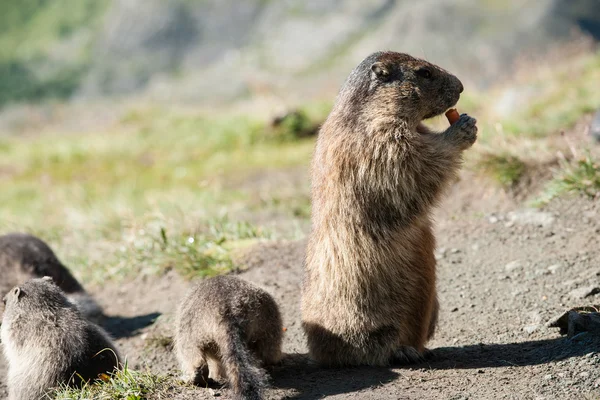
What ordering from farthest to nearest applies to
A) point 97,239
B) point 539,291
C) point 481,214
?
point 97,239 → point 481,214 → point 539,291

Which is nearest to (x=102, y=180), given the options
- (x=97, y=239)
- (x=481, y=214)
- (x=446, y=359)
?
(x=97, y=239)

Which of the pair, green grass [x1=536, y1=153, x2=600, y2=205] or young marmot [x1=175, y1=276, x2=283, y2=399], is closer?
young marmot [x1=175, y1=276, x2=283, y2=399]

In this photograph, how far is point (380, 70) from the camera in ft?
17.6

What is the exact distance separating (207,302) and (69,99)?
4329cm

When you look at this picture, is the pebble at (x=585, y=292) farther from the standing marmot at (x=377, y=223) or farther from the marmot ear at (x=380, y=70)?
the marmot ear at (x=380, y=70)

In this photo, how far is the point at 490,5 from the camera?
35375mm

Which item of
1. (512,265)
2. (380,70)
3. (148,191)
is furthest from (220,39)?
(380,70)

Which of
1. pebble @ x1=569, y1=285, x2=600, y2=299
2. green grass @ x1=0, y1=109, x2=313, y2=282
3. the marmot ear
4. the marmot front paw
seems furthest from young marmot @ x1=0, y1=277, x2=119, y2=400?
pebble @ x1=569, y1=285, x2=600, y2=299

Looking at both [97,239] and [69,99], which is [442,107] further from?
[69,99]

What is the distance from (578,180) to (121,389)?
4.90 metres

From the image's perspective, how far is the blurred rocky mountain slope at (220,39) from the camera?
34.2 metres

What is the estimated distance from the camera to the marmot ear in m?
5.34

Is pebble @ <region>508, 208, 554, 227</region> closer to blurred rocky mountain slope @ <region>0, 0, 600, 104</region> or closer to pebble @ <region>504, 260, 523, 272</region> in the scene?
pebble @ <region>504, 260, 523, 272</region>

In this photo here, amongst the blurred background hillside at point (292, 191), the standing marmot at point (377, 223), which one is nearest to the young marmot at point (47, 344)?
the blurred background hillside at point (292, 191)
